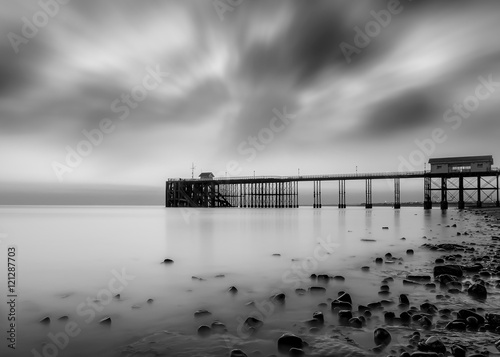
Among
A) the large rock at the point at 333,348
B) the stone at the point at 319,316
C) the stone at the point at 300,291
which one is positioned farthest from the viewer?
the stone at the point at 300,291

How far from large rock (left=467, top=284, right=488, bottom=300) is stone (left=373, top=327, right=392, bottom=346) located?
286cm

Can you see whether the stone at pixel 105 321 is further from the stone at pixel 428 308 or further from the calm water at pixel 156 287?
the stone at pixel 428 308

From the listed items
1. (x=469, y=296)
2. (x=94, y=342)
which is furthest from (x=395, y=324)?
(x=94, y=342)

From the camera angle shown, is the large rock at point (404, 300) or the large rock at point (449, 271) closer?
the large rock at point (404, 300)

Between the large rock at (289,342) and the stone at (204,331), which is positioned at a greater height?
the large rock at (289,342)

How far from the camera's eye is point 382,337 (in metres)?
3.93

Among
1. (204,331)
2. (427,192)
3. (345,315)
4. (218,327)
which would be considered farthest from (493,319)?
(427,192)

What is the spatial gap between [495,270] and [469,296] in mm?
3120

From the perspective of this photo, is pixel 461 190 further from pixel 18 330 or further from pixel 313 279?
pixel 18 330

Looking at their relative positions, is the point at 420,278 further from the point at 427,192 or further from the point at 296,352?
the point at 427,192

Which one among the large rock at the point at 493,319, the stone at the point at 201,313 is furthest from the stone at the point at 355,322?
the stone at the point at 201,313

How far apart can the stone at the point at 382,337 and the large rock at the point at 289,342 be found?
37.9 inches

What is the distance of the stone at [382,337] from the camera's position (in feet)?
12.7

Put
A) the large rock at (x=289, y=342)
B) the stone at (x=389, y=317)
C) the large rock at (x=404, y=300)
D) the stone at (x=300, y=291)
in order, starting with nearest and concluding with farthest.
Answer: the large rock at (x=289, y=342), the stone at (x=389, y=317), the large rock at (x=404, y=300), the stone at (x=300, y=291)
